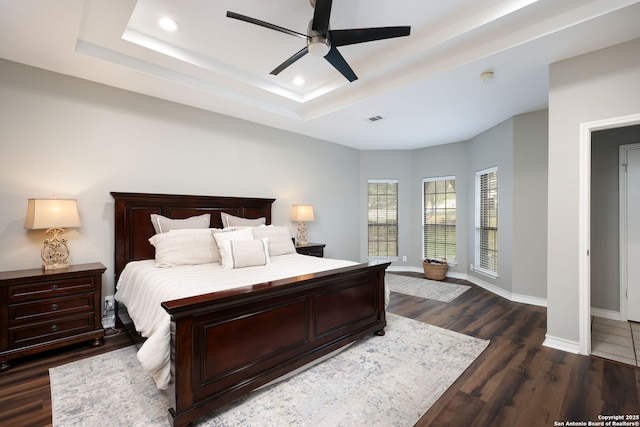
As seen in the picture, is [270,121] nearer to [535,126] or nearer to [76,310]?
[76,310]

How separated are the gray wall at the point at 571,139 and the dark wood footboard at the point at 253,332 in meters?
1.85

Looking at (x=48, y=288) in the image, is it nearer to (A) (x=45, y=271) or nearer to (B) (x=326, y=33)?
(A) (x=45, y=271)

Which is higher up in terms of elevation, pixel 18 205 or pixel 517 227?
pixel 18 205

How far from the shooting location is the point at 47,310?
2502 mm

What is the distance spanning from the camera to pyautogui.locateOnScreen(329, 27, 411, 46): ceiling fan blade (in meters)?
2.11

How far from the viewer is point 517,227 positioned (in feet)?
14.1

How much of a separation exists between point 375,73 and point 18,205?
12.8ft

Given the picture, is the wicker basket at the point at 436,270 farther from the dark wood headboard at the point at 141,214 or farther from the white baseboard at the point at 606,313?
the dark wood headboard at the point at 141,214

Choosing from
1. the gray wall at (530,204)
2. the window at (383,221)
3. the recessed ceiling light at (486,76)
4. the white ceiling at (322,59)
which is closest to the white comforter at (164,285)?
the white ceiling at (322,59)

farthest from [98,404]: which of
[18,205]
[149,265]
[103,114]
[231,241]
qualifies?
[103,114]

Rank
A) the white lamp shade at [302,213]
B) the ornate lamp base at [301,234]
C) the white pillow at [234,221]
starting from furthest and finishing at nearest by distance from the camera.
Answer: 1. the ornate lamp base at [301,234]
2. the white lamp shade at [302,213]
3. the white pillow at [234,221]

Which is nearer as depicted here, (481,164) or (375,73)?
(375,73)

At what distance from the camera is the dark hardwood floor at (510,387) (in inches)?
71.4

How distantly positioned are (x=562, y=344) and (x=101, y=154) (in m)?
5.16
